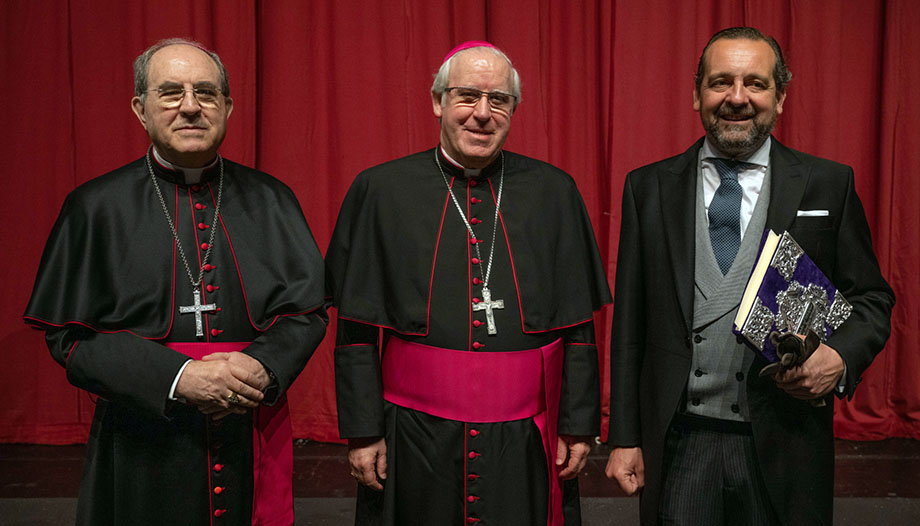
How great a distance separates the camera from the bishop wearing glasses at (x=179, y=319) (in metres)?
1.91

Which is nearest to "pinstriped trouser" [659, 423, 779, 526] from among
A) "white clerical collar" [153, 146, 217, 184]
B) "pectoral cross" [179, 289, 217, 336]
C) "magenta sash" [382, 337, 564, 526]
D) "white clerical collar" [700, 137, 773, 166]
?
"magenta sash" [382, 337, 564, 526]

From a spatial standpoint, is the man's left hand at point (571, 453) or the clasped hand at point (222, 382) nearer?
the clasped hand at point (222, 382)

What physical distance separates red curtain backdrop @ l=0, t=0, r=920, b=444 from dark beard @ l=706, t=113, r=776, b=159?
214 centimetres

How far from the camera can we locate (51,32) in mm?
4160

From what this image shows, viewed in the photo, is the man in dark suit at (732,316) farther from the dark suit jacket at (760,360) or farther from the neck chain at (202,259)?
the neck chain at (202,259)

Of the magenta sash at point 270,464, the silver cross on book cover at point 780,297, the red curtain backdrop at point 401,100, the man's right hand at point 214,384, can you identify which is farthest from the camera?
the red curtain backdrop at point 401,100

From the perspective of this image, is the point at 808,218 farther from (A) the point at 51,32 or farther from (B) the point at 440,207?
(A) the point at 51,32

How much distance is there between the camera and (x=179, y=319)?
201cm

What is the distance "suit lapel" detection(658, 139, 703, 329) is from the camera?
199 centimetres

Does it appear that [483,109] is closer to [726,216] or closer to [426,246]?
[426,246]

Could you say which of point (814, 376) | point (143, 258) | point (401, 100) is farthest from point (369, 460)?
point (401, 100)

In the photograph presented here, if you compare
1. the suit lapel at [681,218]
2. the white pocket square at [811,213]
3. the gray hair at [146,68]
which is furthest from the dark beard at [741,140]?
the gray hair at [146,68]

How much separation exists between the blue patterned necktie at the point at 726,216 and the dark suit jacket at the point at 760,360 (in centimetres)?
7

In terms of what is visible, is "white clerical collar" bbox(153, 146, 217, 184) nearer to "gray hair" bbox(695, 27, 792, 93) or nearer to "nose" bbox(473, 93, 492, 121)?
Answer: "nose" bbox(473, 93, 492, 121)
